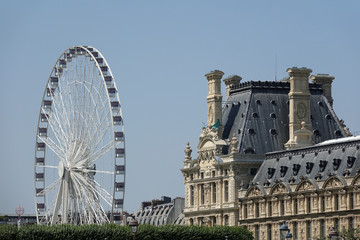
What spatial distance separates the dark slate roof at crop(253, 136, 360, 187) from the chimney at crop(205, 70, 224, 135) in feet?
43.1

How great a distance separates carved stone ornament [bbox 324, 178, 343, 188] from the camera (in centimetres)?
13485

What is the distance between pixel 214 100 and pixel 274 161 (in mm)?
16369

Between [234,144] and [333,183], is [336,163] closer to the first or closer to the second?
[333,183]

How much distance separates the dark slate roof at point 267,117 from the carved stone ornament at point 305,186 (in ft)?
56.8

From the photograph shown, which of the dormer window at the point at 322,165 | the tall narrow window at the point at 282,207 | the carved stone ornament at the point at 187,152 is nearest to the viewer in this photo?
the dormer window at the point at 322,165

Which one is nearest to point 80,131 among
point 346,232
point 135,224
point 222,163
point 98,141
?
point 98,141

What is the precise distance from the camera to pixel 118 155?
13838 cm

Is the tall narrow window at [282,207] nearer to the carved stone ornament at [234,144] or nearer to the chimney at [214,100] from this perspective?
the carved stone ornament at [234,144]

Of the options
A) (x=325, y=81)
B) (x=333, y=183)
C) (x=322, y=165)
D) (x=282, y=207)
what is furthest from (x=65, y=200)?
(x=325, y=81)

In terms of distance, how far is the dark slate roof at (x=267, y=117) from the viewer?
159m

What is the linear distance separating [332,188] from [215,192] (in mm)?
27654

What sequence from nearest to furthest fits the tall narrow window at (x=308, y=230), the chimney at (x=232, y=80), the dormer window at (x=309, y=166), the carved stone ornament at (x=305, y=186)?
1. the carved stone ornament at (x=305, y=186)
2. the tall narrow window at (x=308, y=230)
3. the dormer window at (x=309, y=166)
4. the chimney at (x=232, y=80)

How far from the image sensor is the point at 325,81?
562 feet

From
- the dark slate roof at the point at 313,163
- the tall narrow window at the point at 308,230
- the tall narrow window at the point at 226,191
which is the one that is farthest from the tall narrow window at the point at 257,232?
the tall narrow window at the point at 308,230
